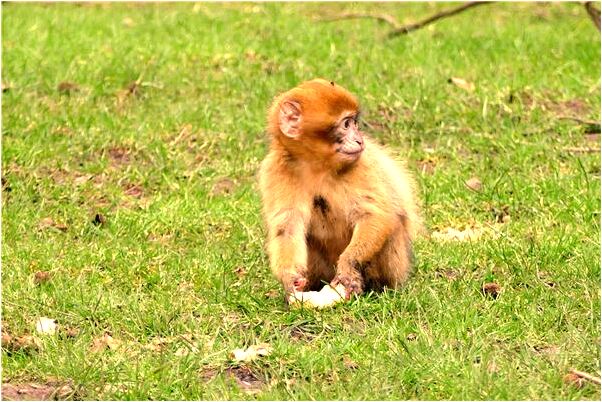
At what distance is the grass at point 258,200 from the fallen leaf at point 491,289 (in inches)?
3.1

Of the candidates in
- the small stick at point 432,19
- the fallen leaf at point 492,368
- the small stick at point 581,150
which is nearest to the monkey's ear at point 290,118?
the fallen leaf at point 492,368

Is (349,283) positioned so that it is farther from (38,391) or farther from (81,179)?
(81,179)

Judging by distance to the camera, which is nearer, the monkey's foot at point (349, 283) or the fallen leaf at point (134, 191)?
the monkey's foot at point (349, 283)

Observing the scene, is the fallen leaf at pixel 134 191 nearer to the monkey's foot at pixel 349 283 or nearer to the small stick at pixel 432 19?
the monkey's foot at pixel 349 283

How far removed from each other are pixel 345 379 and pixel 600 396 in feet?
3.53

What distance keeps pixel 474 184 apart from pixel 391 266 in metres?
2.32

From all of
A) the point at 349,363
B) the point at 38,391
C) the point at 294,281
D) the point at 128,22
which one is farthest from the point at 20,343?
the point at 128,22

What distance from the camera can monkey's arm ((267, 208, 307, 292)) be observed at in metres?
7.07

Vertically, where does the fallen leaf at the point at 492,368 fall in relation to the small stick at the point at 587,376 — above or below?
below

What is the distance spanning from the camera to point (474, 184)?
941 cm

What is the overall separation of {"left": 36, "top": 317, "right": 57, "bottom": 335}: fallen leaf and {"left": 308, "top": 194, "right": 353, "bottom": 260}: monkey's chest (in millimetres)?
1446

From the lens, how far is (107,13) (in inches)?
544

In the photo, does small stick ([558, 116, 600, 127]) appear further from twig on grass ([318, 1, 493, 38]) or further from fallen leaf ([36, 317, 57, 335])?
fallen leaf ([36, 317, 57, 335])

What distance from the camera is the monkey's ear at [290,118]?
7.13 meters
